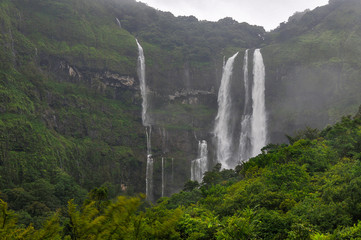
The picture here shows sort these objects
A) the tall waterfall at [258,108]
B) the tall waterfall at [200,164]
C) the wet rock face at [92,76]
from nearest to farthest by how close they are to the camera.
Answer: the tall waterfall at [200,164] → the tall waterfall at [258,108] → the wet rock face at [92,76]

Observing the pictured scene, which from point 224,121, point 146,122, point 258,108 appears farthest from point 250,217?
point 224,121

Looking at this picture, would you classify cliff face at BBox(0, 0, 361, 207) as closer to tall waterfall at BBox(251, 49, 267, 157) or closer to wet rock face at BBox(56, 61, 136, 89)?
wet rock face at BBox(56, 61, 136, 89)

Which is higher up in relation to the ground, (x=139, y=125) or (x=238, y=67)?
(x=238, y=67)

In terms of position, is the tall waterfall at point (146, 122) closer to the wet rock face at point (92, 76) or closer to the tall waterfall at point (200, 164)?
the wet rock face at point (92, 76)

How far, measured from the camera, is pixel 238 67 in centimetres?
6625

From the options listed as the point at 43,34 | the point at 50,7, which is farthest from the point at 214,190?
the point at 50,7

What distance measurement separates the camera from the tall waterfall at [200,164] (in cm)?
5491

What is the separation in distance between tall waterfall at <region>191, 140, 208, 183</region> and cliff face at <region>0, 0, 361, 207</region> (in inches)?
37.6

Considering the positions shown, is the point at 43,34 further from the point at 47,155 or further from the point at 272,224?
the point at 272,224

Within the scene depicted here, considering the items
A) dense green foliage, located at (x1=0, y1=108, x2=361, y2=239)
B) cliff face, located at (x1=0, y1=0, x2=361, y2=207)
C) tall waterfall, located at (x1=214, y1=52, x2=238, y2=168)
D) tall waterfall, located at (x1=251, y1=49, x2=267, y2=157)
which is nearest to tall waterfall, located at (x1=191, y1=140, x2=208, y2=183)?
cliff face, located at (x1=0, y1=0, x2=361, y2=207)

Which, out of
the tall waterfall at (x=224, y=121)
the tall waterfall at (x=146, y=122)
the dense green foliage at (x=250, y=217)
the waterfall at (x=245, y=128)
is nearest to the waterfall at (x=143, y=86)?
the tall waterfall at (x=146, y=122)

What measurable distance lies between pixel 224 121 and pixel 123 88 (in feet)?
71.6

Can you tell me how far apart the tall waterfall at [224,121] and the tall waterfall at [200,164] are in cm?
271

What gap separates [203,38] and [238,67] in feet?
62.6
